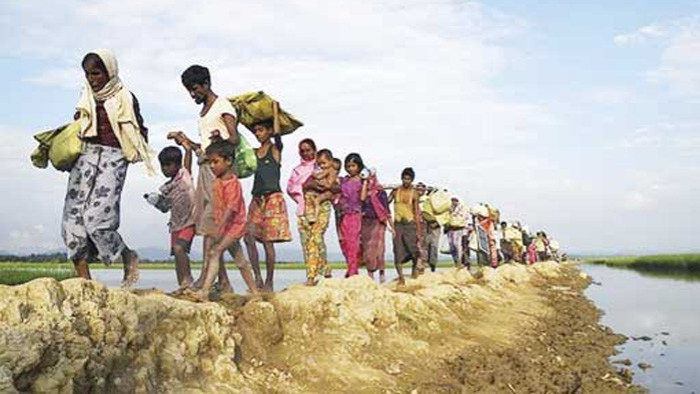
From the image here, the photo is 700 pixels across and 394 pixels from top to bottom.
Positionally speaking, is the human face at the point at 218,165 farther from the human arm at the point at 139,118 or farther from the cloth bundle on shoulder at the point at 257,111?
the cloth bundle on shoulder at the point at 257,111

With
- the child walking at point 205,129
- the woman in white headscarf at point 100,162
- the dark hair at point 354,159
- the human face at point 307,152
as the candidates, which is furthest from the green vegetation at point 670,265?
the woman in white headscarf at point 100,162

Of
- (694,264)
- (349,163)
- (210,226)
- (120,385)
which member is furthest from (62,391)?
(694,264)

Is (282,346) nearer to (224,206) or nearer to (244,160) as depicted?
(224,206)

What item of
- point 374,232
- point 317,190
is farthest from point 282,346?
point 374,232

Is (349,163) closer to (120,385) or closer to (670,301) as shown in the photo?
(120,385)

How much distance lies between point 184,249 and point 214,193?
2.41ft

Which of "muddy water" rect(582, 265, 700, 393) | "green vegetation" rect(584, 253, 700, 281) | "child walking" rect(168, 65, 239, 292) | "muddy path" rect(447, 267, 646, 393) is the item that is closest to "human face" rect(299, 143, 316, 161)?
"child walking" rect(168, 65, 239, 292)

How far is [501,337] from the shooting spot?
936 centimetres

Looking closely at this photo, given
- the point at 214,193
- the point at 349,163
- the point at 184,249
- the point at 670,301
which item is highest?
the point at 349,163

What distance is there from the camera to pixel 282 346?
5.74 m

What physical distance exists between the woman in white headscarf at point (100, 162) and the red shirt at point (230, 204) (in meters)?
0.63

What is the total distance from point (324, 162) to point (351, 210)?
1.23 metres

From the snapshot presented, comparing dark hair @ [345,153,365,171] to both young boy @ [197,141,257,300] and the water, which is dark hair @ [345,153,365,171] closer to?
the water

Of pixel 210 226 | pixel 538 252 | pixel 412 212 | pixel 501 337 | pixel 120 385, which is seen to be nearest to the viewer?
pixel 120 385
